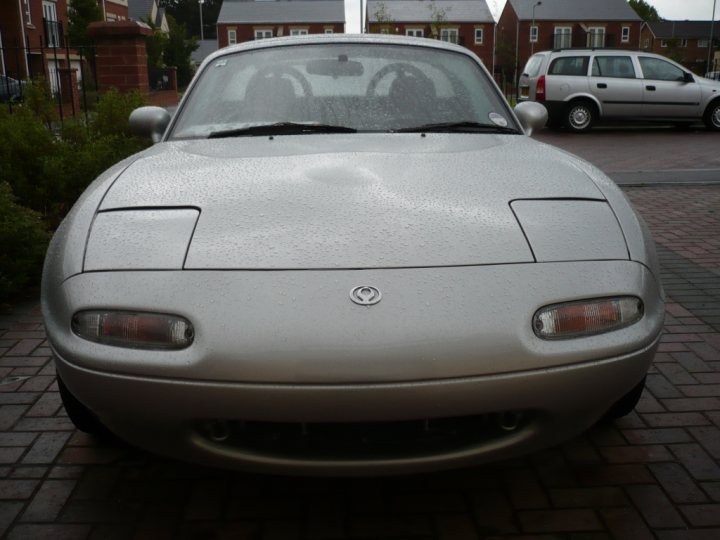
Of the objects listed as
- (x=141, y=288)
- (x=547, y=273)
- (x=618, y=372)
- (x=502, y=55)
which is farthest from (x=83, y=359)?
(x=502, y=55)

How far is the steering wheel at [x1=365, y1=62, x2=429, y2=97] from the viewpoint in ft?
11.0

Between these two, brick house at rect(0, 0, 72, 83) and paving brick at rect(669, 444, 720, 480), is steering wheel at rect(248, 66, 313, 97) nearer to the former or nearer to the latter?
paving brick at rect(669, 444, 720, 480)

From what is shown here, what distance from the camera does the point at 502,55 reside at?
214 feet

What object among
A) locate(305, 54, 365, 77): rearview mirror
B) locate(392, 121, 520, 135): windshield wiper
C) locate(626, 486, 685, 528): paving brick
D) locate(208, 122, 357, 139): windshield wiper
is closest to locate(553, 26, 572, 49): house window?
locate(305, 54, 365, 77): rearview mirror

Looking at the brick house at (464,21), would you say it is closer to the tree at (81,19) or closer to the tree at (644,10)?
the tree at (81,19)

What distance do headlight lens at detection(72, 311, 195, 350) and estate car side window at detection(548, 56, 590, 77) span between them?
16.7 meters

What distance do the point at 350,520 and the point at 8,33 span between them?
3323 centimetres

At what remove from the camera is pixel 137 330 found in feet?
6.53

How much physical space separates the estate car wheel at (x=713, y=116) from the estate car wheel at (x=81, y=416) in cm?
1744

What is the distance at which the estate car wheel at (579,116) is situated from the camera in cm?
1731

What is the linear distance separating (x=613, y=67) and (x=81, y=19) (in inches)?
1015

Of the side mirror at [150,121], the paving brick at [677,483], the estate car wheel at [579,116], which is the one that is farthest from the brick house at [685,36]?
the paving brick at [677,483]

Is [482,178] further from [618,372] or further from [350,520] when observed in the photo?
[350,520]

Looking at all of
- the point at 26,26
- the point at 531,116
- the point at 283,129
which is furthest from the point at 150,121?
the point at 26,26
